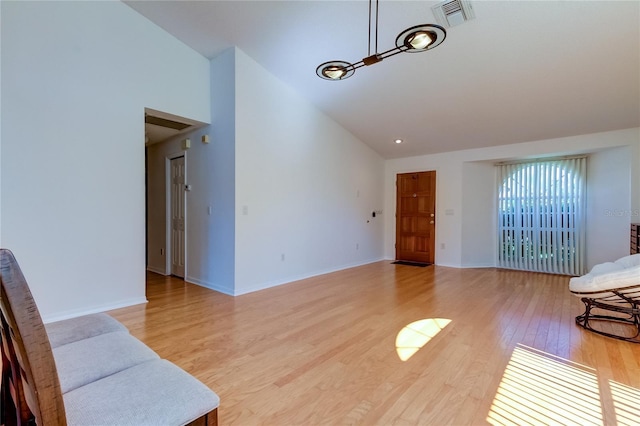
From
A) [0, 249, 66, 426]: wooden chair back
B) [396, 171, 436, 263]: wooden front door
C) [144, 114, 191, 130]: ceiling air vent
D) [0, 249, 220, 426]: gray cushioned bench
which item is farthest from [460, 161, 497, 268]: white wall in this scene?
[0, 249, 66, 426]: wooden chair back

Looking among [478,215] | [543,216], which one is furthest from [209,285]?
[543,216]

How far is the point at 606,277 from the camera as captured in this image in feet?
8.25

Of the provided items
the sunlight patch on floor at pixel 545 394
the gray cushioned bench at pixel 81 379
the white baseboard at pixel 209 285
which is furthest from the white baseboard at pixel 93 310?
the sunlight patch on floor at pixel 545 394

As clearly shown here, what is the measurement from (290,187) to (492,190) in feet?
13.8

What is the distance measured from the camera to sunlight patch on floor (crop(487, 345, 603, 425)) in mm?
1580

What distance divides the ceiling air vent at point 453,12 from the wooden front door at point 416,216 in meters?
3.60

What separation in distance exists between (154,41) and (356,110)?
2.97m

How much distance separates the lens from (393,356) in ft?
7.36

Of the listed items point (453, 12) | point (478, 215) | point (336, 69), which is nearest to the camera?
point (336, 69)

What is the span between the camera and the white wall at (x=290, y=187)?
13.1 ft

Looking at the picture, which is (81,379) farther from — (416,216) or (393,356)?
(416,216)

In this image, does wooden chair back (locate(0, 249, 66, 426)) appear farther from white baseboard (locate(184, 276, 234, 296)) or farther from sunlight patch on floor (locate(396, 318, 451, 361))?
white baseboard (locate(184, 276, 234, 296))

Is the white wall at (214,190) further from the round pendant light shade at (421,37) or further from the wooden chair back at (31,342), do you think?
the wooden chair back at (31,342)

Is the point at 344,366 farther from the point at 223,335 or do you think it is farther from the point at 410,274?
the point at 410,274
